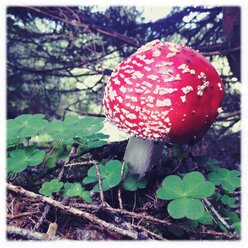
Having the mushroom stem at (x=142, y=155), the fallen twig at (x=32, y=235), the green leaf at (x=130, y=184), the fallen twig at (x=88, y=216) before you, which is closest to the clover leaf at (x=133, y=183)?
the green leaf at (x=130, y=184)

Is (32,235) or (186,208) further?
(186,208)

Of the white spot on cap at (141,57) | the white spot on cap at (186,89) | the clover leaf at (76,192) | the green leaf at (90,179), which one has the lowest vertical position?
the clover leaf at (76,192)

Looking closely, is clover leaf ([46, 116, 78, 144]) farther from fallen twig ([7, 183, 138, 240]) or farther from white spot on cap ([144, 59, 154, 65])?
white spot on cap ([144, 59, 154, 65])

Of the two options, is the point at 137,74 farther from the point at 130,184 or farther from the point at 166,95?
the point at 130,184

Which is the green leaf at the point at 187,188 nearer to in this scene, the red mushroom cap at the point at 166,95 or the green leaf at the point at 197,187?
the green leaf at the point at 197,187

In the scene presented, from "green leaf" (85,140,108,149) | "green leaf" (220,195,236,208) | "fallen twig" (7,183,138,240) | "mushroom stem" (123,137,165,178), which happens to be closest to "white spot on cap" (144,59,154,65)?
"mushroom stem" (123,137,165,178)

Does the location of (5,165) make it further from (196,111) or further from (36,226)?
(196,111)

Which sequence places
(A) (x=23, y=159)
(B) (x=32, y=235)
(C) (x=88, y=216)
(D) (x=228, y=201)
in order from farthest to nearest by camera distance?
(D) (x=228, y=201)
(A) (x=23, y=159)
(C) (x=88, y=216)
(B) (x=32, y=235)

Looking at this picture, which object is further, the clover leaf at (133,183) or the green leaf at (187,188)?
the clover leaf at (133,183)

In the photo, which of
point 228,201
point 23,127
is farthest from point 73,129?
point 228,201
